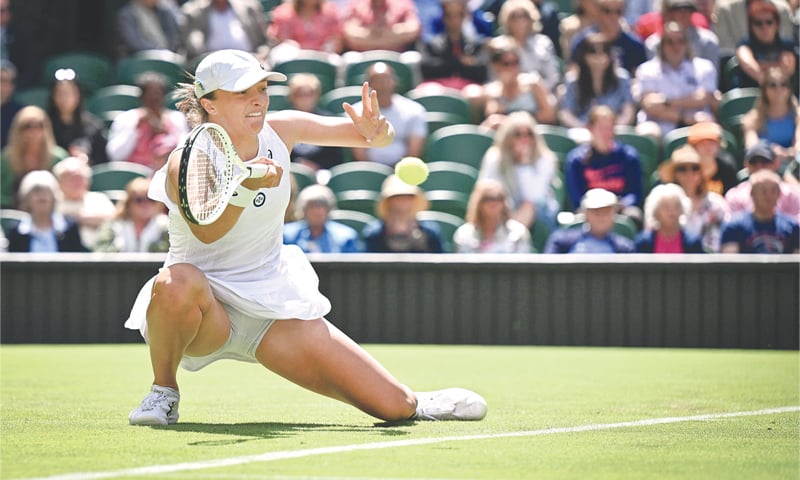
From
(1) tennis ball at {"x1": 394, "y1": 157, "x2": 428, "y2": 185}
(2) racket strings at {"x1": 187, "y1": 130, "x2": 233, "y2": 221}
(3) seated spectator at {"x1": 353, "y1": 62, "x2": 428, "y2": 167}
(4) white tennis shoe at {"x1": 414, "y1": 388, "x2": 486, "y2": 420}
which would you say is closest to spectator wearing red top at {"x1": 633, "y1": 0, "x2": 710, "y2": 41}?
(3) seated spectator at {"x1": 353, "y1": 62, "x2": 428, "y2": 167}

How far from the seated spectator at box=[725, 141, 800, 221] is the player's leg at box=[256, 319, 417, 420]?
20.3 feet

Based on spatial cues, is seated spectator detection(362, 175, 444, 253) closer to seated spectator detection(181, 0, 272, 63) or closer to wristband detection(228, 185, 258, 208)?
seated spectator detection(181, 0, 272, 63)

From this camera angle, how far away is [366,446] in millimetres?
4887

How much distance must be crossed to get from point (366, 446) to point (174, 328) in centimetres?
102

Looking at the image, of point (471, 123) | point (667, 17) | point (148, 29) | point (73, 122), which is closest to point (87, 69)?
point (148, 29)

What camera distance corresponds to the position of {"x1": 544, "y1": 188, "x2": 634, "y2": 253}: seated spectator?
10.8 metres

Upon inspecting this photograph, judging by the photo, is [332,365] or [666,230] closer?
[332,365]

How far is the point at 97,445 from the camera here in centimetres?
485

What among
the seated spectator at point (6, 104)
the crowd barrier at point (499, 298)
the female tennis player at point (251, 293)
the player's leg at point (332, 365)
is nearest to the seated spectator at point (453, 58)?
the crowd barrier at point (499, 298)

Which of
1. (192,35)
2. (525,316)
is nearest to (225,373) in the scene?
(525,316)

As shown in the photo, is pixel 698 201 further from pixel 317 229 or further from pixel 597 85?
pixel 317 229

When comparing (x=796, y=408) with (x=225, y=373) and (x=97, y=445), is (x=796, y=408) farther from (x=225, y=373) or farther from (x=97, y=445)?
(x=225, y=373)

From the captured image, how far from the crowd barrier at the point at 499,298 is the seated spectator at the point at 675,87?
2475 mm

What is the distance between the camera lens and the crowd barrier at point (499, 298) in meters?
10.5
